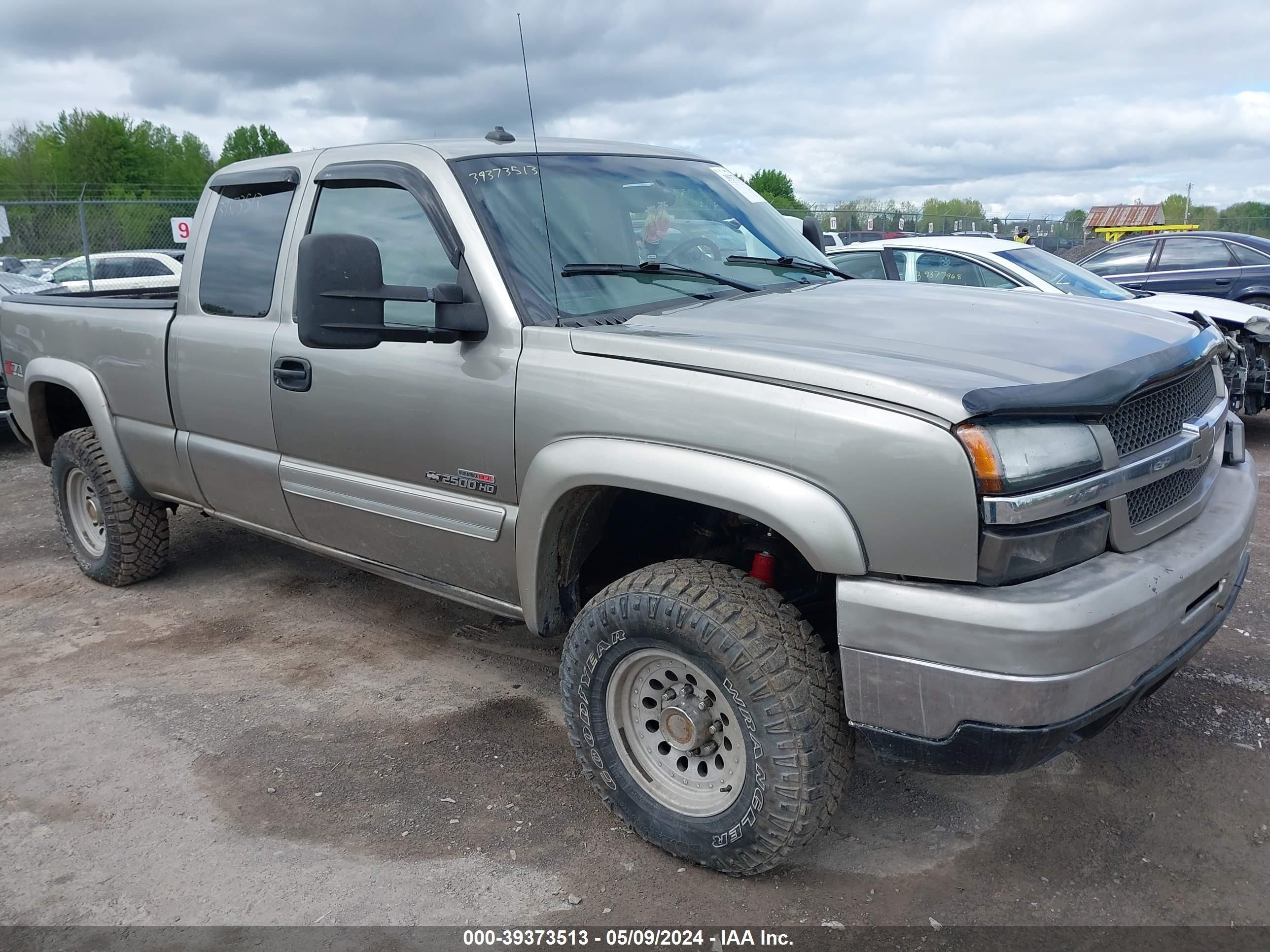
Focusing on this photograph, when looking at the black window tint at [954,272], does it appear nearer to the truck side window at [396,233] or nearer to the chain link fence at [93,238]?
the truck side window at [396,233]

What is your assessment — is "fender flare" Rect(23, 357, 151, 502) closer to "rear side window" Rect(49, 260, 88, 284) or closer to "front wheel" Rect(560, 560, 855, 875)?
"front wheel" Rect(560, 560, 855, 875)

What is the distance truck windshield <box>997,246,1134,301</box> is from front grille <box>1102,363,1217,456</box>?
5126 millimetres

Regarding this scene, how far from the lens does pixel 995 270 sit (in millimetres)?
7984

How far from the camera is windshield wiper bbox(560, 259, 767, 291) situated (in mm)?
3242

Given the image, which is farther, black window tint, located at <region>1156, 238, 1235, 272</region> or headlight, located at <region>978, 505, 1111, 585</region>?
black window tint, located at <region>1156, 238, 1235, 272</region>

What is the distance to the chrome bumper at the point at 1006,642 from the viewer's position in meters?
2.21

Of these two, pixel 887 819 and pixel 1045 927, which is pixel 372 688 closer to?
pixel 887 819

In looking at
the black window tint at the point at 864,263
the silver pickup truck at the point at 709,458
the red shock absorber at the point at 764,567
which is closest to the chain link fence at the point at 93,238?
the black window tint at the point at 864,263

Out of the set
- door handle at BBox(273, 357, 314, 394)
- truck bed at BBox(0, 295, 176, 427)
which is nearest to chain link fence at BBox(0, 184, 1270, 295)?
truck bed at BBox(0, 295, 176, 427)

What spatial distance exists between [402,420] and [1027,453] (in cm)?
198

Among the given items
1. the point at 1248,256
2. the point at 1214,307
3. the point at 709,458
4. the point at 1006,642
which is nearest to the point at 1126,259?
the point at 1248,256

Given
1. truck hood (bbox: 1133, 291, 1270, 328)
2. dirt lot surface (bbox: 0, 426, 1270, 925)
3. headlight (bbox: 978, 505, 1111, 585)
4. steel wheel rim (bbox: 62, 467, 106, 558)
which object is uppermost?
truck hood (bbox: 1133, 291, 1270, 328)

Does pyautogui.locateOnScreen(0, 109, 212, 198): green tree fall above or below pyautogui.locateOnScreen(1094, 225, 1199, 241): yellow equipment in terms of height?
above

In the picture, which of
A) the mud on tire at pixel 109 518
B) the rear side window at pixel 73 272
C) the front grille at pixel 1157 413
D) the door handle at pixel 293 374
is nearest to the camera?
the front grille at pixel 1157 413
